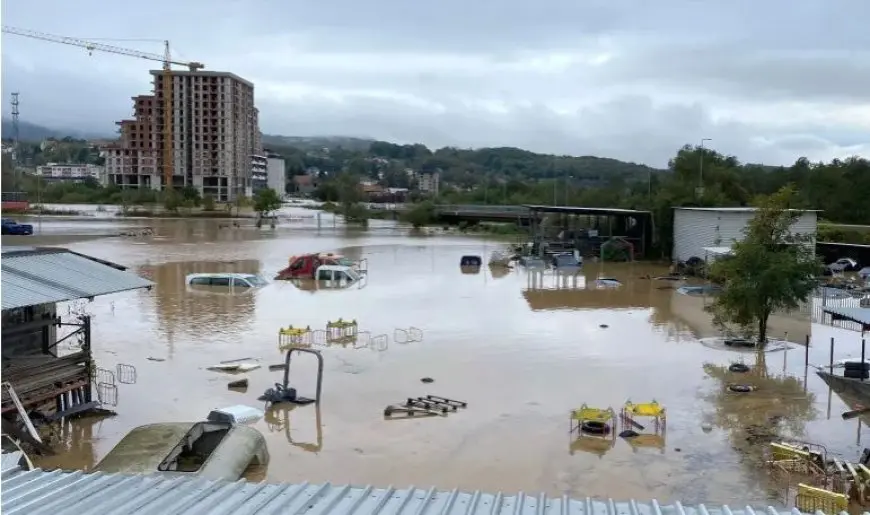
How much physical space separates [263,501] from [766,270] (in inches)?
740

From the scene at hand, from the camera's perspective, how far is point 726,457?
517 inches

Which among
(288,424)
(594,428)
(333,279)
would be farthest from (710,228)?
(288,424)

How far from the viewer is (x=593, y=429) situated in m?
14.2

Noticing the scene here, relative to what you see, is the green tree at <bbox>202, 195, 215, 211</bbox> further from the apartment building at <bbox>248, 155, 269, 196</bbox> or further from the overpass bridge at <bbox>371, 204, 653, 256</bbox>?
the apartment building at <bbox>248, 155, 269, 196</bbox>

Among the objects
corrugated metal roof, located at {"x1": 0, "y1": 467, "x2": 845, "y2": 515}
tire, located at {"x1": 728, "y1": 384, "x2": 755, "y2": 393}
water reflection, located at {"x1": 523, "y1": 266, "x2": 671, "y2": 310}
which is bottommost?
tire, located at {"x1": 728, "y1": 384, "x2": 755, "y2": 393}

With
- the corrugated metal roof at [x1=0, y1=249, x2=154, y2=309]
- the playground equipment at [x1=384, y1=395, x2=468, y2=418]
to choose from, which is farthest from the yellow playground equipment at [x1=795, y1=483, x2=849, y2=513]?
the corrugated metal roof at [x1=0, y1=249, x2=154, y2=309]

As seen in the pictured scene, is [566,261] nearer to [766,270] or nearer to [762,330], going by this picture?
[762,330]

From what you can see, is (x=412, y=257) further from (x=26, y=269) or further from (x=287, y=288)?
(x=26, y=269)

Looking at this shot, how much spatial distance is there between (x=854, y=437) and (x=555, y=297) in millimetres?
17602

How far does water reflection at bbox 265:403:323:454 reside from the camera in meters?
13.7

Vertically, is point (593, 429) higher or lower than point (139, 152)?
lower

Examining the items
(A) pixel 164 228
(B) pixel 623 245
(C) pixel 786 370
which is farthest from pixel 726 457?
(A) pixel 164 228

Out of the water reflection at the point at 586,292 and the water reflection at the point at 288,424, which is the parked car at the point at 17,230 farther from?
the water reflection at the point at 288,424

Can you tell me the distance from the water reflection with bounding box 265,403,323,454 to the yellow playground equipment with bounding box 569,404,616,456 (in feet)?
14.3
